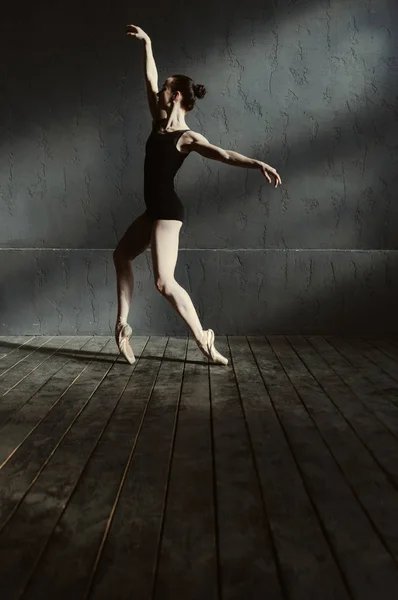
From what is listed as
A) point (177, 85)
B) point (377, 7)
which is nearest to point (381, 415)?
point (177, 85)

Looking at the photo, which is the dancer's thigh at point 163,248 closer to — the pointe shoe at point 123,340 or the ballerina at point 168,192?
the ballerina at point 168,192

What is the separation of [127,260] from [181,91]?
0.97 m

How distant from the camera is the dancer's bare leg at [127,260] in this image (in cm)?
357

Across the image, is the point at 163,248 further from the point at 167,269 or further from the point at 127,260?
the point at 127,260

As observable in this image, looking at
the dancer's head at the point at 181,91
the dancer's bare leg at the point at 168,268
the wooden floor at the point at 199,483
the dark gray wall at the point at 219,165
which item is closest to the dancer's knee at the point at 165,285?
the dancer's bare leg at the point at 168,268

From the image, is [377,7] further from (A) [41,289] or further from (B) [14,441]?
(B) [14,441]

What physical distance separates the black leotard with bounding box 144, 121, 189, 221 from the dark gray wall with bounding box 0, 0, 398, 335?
1045 millimetres

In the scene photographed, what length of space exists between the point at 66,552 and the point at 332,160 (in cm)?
369

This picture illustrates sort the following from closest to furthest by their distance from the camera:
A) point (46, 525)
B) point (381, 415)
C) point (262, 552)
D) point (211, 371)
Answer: point (262, 552) < point (46, 525) < point (381, 415) < point (211, 371)

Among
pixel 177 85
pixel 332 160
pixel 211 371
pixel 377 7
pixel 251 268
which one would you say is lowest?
pixel 211 371

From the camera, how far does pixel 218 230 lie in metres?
4.56

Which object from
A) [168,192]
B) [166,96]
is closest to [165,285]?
[168,192]

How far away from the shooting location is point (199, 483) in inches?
71.7

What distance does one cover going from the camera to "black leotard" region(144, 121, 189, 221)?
3418 mm
